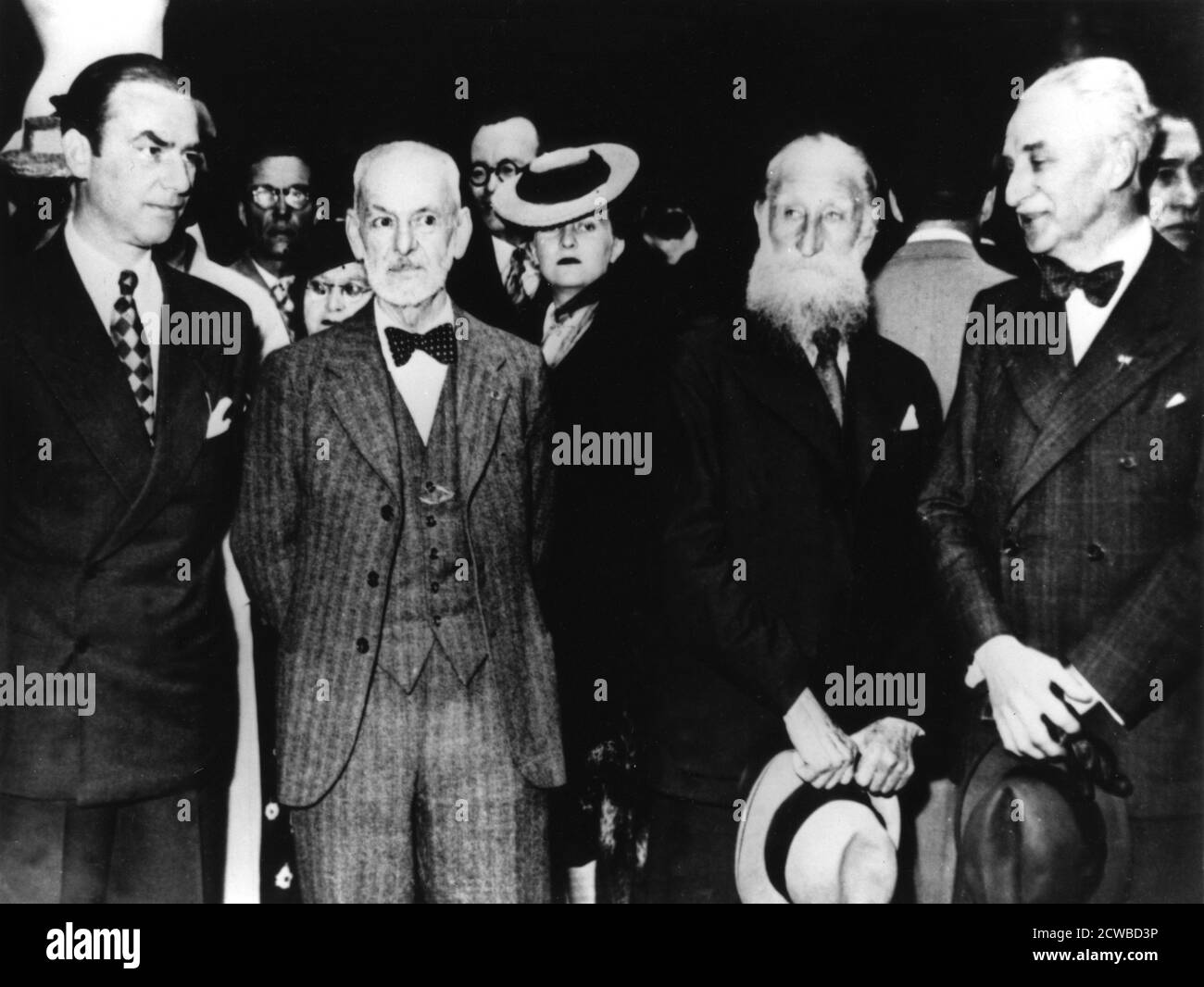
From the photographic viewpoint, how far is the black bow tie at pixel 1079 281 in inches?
149

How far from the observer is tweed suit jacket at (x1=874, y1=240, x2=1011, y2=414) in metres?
Result: 3.82

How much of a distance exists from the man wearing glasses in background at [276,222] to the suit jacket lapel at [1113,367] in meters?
2.25

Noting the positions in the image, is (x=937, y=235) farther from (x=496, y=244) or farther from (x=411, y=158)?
(x=411, y=158)

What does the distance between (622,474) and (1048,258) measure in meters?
1.44

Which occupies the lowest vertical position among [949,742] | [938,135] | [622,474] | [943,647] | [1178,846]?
[1178,846]

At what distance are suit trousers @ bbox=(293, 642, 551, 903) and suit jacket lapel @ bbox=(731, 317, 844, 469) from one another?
1149 mm

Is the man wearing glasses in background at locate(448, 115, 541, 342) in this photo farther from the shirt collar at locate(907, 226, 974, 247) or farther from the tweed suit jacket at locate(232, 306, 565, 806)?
the shirt collar at locate(907, 226, 974, 247)

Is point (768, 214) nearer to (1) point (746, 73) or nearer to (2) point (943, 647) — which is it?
(1) point (746, 73)

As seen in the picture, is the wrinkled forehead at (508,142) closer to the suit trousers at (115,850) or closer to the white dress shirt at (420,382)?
the white dress shirt at (420,382)

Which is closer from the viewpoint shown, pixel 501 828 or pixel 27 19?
pixel 501 828

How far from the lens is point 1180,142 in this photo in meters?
3.84

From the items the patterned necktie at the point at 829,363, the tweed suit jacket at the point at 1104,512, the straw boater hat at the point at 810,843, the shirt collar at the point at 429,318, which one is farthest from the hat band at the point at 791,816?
the shirt collar at the point at 429,318
